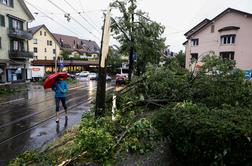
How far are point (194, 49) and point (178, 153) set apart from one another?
36424 millimetres

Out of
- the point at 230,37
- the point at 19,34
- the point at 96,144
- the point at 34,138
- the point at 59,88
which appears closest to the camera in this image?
the point at 96,144

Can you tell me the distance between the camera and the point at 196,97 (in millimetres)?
7023

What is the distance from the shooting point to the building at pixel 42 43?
5456 centimetres

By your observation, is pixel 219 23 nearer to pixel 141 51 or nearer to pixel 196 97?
pixel 141 51

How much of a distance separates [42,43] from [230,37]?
4482 centimetres

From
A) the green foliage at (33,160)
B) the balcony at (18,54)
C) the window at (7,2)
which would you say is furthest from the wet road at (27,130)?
the window at (7,2)

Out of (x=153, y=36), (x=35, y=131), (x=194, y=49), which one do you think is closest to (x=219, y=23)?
(x=194, y=49)

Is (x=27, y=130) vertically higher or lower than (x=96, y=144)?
lower

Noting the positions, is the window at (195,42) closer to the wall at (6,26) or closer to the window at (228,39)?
the window at (228,39)

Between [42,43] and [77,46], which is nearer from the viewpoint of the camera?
[42,43]

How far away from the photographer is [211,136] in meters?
3.22

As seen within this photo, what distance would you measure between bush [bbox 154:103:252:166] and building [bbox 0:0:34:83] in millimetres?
29659

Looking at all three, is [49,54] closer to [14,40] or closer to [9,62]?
[14,40]

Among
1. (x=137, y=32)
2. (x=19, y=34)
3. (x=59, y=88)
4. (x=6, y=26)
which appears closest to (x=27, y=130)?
(x=59, y=88)
